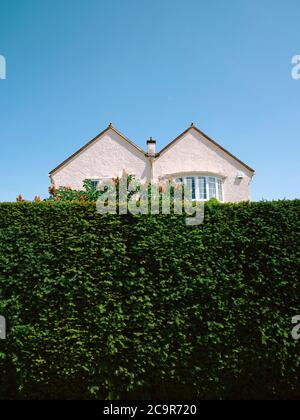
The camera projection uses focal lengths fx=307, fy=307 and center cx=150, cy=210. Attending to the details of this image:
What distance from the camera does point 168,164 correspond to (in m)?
19.4

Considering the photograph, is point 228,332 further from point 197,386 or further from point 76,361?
point 76,361

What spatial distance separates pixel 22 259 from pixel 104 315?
1.65 metres

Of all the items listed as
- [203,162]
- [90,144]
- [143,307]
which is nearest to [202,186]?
[203,162]

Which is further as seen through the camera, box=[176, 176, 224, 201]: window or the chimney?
the chimney

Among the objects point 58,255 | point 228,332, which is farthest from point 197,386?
point 58,255

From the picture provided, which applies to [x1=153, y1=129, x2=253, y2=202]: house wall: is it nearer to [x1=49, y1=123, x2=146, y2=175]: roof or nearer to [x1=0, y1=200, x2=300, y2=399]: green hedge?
[x1=49, y1=123, x2=146, y2=175]: roof

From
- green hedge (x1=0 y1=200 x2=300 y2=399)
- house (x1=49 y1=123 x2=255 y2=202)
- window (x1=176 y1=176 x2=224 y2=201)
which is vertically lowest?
green hedge (x1=0 y1=200 x2=300 y2=399)

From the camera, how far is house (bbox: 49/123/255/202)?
62.7 ft

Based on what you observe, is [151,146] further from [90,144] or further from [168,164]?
[90,144]

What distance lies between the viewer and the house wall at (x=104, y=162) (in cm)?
1911

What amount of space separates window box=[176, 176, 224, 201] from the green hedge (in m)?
13.7

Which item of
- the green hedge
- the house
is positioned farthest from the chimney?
the green hedge
